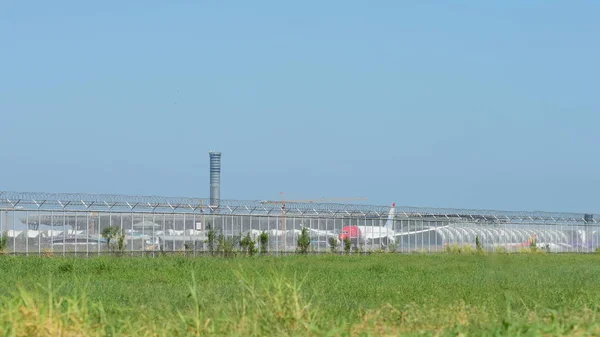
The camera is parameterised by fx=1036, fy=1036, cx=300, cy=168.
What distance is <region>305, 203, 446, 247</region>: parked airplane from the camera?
5078 cm

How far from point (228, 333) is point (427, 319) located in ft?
8.92

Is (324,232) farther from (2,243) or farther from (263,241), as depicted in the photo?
(2,243)

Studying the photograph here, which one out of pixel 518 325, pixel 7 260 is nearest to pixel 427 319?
pixel 518 325

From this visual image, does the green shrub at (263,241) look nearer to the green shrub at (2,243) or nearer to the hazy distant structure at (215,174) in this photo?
the green shrub at (2,243)

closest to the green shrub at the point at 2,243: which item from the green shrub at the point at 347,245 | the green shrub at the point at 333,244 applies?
the green shrub at the point at 333,244

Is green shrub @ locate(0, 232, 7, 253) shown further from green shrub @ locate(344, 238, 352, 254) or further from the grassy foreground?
green shrub @ locate(344, 238, 352, 254)

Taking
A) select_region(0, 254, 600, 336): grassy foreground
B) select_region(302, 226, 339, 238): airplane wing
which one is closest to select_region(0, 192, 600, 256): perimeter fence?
select_region(302, 226, 339, 238): airplane wing

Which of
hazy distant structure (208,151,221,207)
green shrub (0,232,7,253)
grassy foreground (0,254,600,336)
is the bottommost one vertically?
grassy foreground (0,254,600,336)

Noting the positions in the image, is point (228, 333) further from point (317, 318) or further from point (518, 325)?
point (518, 325)

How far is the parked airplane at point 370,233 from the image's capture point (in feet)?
167

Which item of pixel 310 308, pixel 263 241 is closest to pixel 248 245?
pixel 263 241

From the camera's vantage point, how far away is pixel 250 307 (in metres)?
9.30

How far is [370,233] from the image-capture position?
175ft

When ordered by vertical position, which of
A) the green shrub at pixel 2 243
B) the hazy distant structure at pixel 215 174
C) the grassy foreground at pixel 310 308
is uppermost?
the hazy distant structure at pixel 215 174
